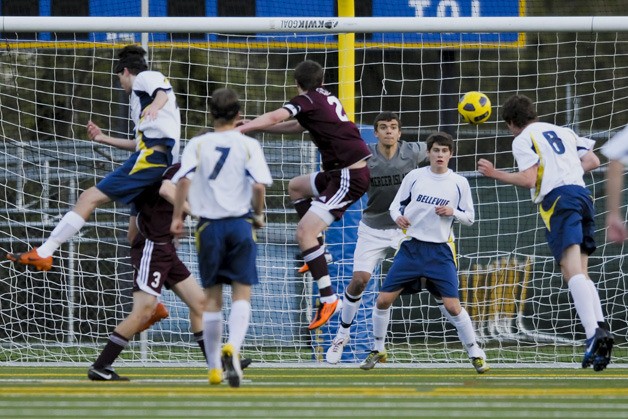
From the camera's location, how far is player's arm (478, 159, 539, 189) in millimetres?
9133

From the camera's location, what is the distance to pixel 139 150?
9422mm

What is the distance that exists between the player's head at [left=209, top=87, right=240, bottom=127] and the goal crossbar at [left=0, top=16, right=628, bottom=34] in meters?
2.78

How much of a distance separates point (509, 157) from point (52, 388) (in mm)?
7233

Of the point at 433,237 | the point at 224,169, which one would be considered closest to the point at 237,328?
the point at 224,169

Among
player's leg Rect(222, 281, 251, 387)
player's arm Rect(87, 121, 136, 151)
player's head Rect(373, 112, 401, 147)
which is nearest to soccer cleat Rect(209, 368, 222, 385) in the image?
player's leg Rect(222, 281, 251, 387)

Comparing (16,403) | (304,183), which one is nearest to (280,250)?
(304,183)

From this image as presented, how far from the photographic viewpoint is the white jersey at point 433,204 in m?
10.5

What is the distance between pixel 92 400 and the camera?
758 cm

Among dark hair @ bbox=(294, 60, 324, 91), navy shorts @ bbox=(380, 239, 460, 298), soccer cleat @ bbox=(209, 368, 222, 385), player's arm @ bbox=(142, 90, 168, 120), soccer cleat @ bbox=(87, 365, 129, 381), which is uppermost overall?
dark hair @ bbox=(294, 60, 324, 91)

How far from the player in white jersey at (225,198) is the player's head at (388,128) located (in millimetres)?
3369

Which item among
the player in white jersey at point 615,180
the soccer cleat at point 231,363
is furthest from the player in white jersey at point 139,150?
the player in white jersey at point 615,180

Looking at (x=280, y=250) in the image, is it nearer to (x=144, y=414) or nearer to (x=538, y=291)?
(x=538, y=291)

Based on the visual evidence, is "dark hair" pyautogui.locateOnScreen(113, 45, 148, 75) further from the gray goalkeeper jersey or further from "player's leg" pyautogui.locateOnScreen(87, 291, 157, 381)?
the gray goalkeeper jersey

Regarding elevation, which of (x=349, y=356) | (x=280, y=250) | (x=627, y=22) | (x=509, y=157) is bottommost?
(x=349, y=356)
